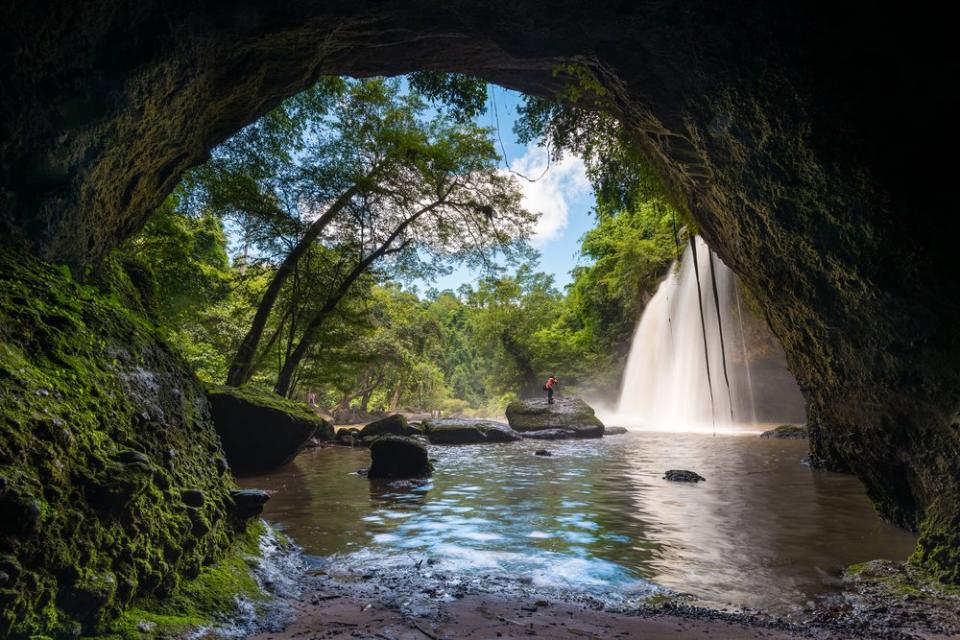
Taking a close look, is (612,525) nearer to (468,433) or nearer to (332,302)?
(332,302)

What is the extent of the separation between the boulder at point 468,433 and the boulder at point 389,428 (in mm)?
1023

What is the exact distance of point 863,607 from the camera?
10.7ft

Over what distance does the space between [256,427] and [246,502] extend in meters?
5.94

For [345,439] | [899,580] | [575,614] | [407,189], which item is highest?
[407,189]

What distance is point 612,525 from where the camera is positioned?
5637mm

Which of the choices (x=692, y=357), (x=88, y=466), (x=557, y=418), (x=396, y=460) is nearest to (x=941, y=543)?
(x=88, y=466)

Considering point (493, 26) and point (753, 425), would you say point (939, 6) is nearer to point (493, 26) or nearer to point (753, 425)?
point (493, 26)

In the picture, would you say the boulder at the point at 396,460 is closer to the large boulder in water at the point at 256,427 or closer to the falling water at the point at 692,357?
the large boulder in water at the point at 256,427

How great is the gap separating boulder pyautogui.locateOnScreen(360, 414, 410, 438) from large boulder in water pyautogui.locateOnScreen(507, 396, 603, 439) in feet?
15.0

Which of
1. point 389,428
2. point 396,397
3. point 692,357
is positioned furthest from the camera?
point 396,397

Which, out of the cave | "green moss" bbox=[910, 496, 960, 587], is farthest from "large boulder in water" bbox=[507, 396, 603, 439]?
"green moss" bbox=[910, 496, 960, 587]

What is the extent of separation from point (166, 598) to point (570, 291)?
134 ft

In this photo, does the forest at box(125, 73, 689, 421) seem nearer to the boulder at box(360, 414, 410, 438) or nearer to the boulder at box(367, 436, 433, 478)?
the boulder at box(360, 414, 410, 438)

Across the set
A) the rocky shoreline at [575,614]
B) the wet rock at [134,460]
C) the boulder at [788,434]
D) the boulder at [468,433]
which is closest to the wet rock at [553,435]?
the boulder at [468,433]
